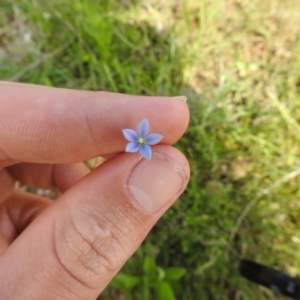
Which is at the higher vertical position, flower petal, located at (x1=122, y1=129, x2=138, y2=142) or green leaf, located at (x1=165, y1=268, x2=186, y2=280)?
flower petal, located at (x1=122, y1=129, x2=138, y2=142)

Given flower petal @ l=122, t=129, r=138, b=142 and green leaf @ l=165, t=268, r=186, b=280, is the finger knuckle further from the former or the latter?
green leaf @ l=165, t=268, r=186, b=280

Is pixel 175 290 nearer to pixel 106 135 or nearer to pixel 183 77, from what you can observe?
pixel 106 135

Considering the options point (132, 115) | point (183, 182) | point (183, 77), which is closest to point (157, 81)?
point (183, 77)

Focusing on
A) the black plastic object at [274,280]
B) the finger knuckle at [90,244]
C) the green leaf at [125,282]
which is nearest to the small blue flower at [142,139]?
the finger knuckle at [90,244]

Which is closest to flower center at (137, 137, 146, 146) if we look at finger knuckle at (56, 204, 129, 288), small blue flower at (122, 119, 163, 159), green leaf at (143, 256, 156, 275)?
small blue flower at (122, 119, 163, 159)

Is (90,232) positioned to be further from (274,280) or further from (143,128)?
(274,280)

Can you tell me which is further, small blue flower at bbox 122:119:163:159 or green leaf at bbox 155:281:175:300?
green leaf at bbox 155:281:175:300

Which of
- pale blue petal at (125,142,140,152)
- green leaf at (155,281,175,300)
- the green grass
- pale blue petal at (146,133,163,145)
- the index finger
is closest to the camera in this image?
pale blue petal at (125,142,140,152)
